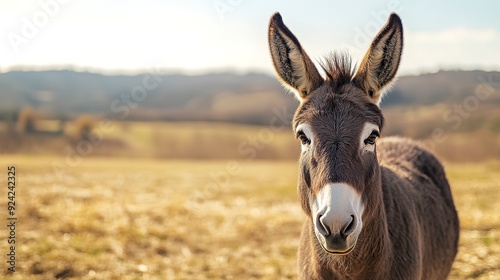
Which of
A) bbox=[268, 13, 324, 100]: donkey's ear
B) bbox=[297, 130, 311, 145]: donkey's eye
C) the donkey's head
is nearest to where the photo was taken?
the donkey's head

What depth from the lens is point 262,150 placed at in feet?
169

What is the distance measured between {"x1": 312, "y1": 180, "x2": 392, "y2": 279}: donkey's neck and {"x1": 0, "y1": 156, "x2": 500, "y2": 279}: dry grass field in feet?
14.5

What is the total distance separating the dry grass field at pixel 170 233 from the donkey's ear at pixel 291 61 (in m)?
4.96

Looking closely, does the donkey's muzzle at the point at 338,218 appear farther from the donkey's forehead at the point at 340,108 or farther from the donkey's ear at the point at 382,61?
the donkey's ear at the point at 382,61

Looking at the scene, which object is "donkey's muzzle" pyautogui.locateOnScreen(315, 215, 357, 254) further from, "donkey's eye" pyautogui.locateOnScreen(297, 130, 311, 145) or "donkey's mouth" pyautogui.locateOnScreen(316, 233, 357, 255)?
"donkey's eye" pyautogui.locateOnScreen(297, 130, 311, 145)

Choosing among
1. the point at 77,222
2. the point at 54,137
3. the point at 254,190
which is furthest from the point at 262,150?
the point at 77,222

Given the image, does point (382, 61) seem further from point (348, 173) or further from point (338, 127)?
point (348, 173)

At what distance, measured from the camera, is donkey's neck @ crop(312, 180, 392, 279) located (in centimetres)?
382

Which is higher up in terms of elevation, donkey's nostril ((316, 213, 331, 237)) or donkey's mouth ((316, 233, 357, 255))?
donkey's nostril ((316, 213, 331, 237))

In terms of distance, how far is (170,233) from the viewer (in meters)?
11.2

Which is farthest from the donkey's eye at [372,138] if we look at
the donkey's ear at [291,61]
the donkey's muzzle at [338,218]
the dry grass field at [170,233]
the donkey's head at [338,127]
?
the dry grass field at [170,233]

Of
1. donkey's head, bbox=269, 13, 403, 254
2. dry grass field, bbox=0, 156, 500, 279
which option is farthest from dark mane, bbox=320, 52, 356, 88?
→ dry grass field, bbox=0, 156, 500, 279

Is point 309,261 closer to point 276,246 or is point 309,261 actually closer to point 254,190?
point 276,246

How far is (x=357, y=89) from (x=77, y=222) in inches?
362
